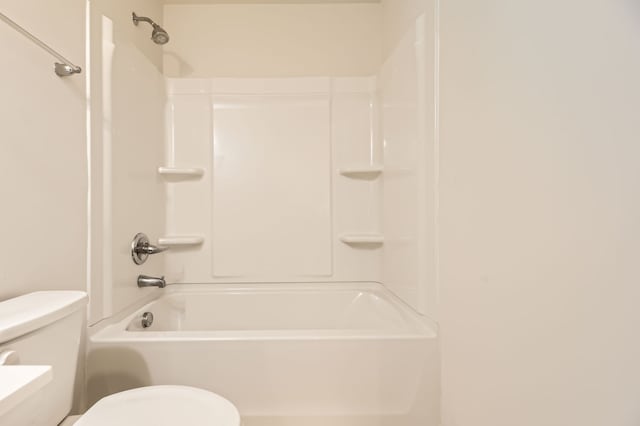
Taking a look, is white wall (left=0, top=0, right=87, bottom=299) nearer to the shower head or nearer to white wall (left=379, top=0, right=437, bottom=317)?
the shower head

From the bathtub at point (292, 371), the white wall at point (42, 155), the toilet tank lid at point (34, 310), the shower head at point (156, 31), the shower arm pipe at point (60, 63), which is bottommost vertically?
the bathtub at point (292, 371)

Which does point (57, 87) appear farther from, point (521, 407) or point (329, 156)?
point (521, 407)

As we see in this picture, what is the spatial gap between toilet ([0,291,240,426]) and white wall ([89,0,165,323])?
1.08 feet

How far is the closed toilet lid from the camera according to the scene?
0.80m

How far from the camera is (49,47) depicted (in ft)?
3.17

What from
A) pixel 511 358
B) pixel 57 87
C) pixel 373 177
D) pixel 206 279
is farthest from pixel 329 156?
pixel 511 358

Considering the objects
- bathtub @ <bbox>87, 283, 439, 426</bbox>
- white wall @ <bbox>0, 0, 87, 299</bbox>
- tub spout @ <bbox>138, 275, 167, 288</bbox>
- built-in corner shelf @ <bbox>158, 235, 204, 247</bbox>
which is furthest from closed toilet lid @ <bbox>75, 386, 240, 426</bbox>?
built-in corner shelf @ <bbox>158, 235, 204, 247</bbox>

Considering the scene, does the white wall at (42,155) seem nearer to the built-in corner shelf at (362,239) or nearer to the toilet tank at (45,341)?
the toilet tank at (45,341)

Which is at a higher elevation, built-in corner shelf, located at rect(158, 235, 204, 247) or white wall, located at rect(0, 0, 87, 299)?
white wall, located at rect(0, 0, 87, 299)

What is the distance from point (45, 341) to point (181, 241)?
104 cm

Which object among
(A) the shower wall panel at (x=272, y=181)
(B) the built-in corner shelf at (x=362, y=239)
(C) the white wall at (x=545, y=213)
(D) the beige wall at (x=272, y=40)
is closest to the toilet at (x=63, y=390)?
(C) the white wall at (x=545, y=213)

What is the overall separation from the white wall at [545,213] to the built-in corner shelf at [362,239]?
2.63ft

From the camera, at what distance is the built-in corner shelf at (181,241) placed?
1806mm

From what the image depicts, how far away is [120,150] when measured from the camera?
1360mm
